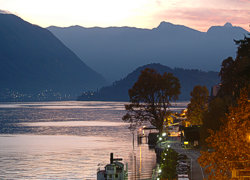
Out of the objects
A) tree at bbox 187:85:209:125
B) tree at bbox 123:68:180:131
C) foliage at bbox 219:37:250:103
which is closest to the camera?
foliage at bbox 219:37:250:103

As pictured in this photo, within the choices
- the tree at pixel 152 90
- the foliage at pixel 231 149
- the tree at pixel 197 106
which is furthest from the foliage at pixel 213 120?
the foliage at pixel 231 149

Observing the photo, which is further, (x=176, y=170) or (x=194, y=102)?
(x=194, y=102)

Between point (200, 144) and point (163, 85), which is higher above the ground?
point (163, 85)

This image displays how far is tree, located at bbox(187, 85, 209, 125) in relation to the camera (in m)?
110

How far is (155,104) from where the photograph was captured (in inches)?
3868

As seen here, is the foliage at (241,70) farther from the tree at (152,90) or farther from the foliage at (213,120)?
the tree at (152,90)

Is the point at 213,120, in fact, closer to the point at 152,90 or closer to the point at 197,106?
the point at 152,90

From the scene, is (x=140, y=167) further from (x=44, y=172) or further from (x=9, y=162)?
(x=9, y=162)

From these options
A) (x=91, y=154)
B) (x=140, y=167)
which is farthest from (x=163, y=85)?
(x=140, y=167)

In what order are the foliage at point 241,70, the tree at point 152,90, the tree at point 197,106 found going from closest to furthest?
1. the foliage at point 241,70
2. the tree at point 152,90
3. the tree at point 197,106

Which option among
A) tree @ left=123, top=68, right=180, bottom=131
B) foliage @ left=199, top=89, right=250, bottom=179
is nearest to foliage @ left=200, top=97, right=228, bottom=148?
Answer: tree @ left=123, top=68, right=180, bottom=131

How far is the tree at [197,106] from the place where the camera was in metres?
110

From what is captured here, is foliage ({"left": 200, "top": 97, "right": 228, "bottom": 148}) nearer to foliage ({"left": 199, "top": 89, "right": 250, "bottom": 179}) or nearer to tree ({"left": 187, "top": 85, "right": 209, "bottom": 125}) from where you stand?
tree ({"left": 187, "top": 85, "right": 209, "bottom": 125})

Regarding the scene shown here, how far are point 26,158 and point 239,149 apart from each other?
207 feet
